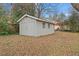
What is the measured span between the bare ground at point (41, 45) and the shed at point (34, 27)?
0.05 metres

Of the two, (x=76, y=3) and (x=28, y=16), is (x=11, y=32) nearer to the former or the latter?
(x=28, y=16)

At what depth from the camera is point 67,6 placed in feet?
23.9

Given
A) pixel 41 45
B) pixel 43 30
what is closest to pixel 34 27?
pixel 43 30

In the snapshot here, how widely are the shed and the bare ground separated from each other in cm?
5

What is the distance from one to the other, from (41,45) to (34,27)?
209 millimetres

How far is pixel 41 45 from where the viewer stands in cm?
730

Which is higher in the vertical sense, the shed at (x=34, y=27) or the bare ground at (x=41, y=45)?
the shed at (x=34, y=27)

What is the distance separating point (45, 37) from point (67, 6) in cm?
41

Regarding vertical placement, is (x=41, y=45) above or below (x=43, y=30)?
below

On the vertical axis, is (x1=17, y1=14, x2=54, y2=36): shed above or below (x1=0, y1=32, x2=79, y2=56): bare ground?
above

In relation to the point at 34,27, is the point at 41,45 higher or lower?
lower

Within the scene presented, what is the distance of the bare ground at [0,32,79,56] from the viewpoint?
729 centimetres

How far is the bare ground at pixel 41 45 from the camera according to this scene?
23.9ft

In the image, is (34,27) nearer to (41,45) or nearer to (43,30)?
(43,30)
